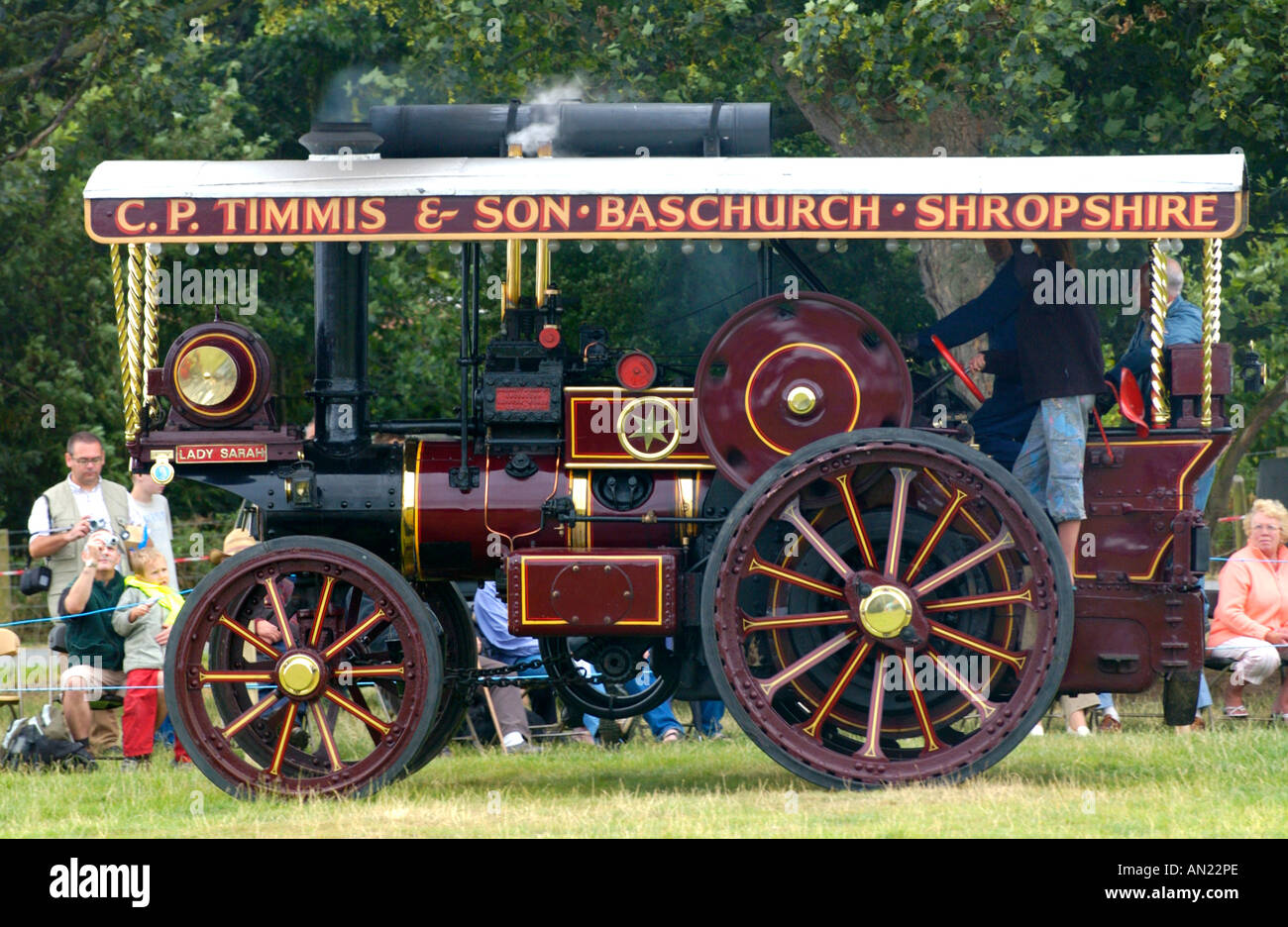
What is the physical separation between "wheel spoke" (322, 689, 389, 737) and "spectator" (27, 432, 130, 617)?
224 centimetres

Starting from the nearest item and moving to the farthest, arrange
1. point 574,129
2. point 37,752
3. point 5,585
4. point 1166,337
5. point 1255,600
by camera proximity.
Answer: point 574,129 < point 1166,337 < point 37,752 < point 1255,600 < point 5,585

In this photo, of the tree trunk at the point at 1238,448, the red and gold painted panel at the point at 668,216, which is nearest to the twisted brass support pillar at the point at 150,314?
the red and gold painted panel at the point at 668,216

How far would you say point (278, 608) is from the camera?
721 cm

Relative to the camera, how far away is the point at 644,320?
12.0 meters

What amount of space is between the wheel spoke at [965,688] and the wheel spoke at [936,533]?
0.31 m

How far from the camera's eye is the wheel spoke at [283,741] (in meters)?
7.22

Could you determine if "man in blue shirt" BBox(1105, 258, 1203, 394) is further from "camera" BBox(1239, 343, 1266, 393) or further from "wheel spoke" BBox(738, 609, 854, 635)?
"wheel spoke" BBox(738, 609, 854, 635)

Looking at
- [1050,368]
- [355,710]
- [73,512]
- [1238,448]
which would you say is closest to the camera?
[355,710]

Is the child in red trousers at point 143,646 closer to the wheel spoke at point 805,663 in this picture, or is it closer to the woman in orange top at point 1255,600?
the wheel spoke at point 805,663

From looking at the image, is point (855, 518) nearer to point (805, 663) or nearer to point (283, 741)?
point (805, 663)

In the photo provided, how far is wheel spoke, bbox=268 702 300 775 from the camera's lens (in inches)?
284

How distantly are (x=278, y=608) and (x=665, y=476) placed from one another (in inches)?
63.2

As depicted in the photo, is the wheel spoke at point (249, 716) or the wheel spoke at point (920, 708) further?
the wheel spoke at point (249, 716)

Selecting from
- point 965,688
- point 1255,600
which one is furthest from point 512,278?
point 1255,600
